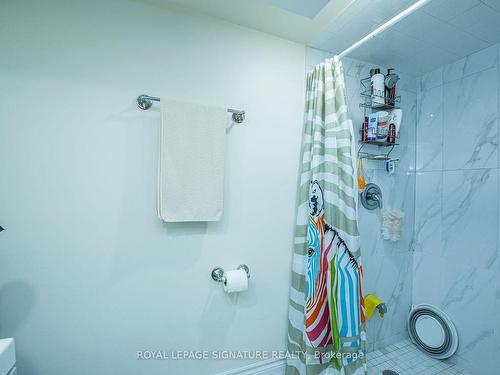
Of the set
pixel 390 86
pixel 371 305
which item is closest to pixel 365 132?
pixel 390 86

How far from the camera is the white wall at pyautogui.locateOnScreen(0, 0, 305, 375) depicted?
38.4 inches

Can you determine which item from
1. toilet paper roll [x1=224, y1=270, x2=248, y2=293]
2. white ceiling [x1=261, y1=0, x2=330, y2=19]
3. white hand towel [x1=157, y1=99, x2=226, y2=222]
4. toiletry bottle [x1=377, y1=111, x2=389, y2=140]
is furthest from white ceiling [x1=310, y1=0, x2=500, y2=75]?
toilet paper roll [x1=224, y1=270, x2=248, y2=293]

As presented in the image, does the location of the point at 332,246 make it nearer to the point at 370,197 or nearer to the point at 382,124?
the point at 370,197

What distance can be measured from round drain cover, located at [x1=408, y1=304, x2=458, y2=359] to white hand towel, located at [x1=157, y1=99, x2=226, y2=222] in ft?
5.74

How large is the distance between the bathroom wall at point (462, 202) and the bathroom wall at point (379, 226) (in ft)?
0.26

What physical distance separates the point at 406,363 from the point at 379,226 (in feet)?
3.14

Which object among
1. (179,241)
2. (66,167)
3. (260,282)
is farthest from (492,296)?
(66,167)

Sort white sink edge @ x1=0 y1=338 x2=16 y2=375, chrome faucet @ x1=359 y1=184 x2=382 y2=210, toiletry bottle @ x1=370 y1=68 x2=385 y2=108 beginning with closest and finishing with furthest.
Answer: white sink edge @ x1=0 y1=338 x2=16 y2=375, toiletry bottle @ x1=370 y1=68 x2=385 y2=108, chrome faucet @ x1=359 y1=184 x2=382 y2=210

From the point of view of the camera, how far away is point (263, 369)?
1429mm

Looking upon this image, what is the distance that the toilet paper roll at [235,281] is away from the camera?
47.8 inches

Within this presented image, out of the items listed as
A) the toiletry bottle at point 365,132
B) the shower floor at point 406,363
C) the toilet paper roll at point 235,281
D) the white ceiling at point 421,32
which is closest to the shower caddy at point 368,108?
the toiletry bottle at point 365,132

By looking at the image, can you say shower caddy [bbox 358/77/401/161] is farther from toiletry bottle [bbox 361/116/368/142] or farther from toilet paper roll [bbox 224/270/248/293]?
toilet paper roll [bbox 224/270/248/293]

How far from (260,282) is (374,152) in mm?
1215

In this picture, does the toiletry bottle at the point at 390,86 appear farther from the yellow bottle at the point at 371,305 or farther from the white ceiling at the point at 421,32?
the yellow bottle at the point at 371,305
